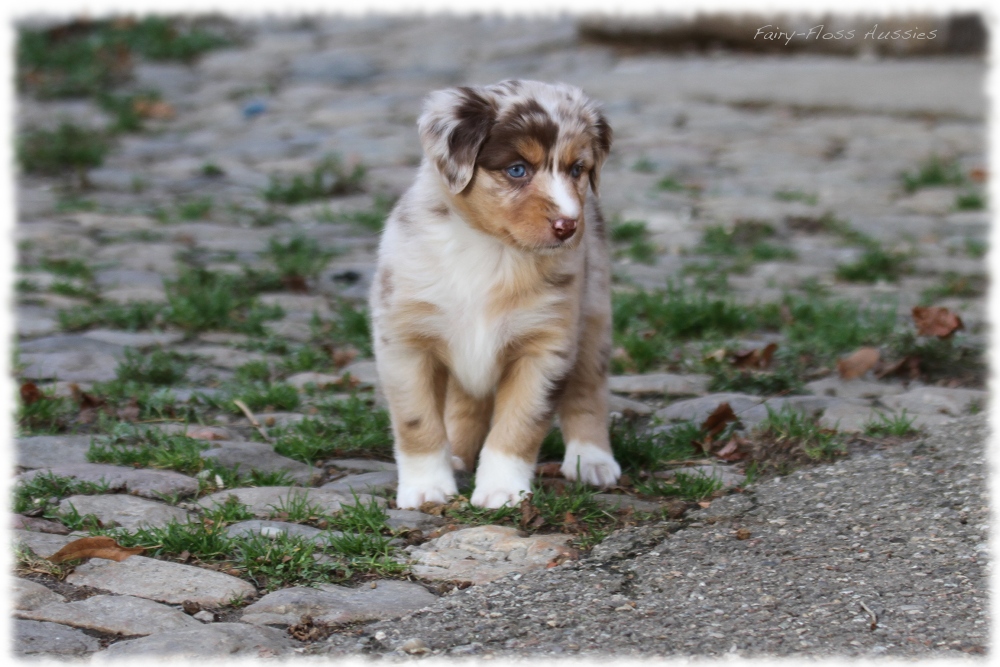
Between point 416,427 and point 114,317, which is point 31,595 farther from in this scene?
point 114,317

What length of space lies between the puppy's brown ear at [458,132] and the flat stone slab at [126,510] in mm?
1347

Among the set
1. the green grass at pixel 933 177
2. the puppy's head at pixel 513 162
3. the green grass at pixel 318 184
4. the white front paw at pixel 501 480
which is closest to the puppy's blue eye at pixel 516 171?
the puppy's head at pixel 513 162

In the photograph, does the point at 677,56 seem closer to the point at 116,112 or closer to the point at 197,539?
the point at 116,112

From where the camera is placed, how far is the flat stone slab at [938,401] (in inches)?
188

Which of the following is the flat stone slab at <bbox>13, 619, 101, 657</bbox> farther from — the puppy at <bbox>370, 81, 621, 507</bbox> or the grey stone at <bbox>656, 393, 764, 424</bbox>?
the grey stone at <bbox>656, 393, 764, 424</bbox>

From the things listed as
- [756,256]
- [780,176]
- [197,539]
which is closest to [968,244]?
[756,256]

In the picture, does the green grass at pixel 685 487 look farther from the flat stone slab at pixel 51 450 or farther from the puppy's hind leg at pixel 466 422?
the flat stone slab at pixel 51 450

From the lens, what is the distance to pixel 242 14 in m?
15.1

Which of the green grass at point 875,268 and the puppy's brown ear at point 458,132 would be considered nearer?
the puppy's brown ear at point 458,132

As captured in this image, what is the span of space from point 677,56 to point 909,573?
9836mm

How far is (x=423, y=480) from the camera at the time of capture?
4.03 m

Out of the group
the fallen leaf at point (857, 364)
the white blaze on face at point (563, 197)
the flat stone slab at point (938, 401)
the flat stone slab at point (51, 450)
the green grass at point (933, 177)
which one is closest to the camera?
the white blaze on face at point (563, 197)

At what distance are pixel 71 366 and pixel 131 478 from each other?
1.44 meters

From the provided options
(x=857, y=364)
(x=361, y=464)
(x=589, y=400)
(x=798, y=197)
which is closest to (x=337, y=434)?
(x=361, y=464)
